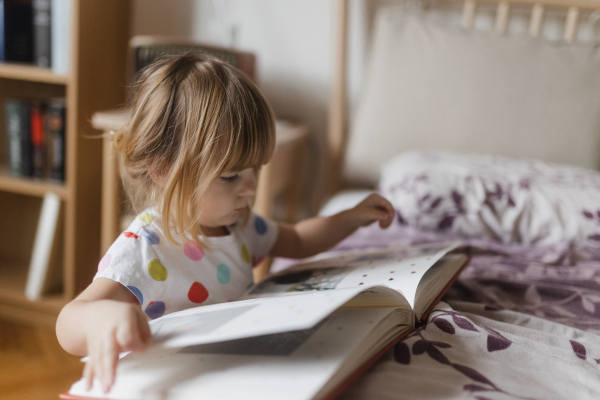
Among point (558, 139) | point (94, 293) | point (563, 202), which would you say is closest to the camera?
point (94, 293)

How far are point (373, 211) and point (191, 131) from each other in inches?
13.7

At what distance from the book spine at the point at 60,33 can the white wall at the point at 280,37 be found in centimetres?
32

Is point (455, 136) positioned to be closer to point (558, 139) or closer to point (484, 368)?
point (558, 139)

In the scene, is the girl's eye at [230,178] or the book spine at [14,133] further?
the book spine at [14,133]

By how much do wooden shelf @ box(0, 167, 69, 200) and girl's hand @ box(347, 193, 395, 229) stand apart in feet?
2.96

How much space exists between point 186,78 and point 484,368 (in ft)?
1.45

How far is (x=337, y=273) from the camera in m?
0.64

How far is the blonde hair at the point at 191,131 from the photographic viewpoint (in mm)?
564

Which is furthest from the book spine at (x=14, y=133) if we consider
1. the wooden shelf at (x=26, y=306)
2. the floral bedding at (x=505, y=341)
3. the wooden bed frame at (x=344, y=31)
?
the floral bedding at (x=505, y=341)

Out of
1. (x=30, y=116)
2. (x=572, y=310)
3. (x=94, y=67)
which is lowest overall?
(x=572, y=310)

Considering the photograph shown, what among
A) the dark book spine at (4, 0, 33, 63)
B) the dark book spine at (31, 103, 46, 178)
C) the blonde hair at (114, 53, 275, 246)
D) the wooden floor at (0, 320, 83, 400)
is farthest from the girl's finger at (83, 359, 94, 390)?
the dark book spine at (4, 0, 33, 63)

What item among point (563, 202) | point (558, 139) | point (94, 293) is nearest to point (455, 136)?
point (558, 139)

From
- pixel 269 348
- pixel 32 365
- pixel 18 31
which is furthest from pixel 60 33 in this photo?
pixel 269 348

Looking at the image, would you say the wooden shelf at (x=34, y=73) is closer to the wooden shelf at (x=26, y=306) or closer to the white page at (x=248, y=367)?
the wooden shelf at (x=26, y=306)
